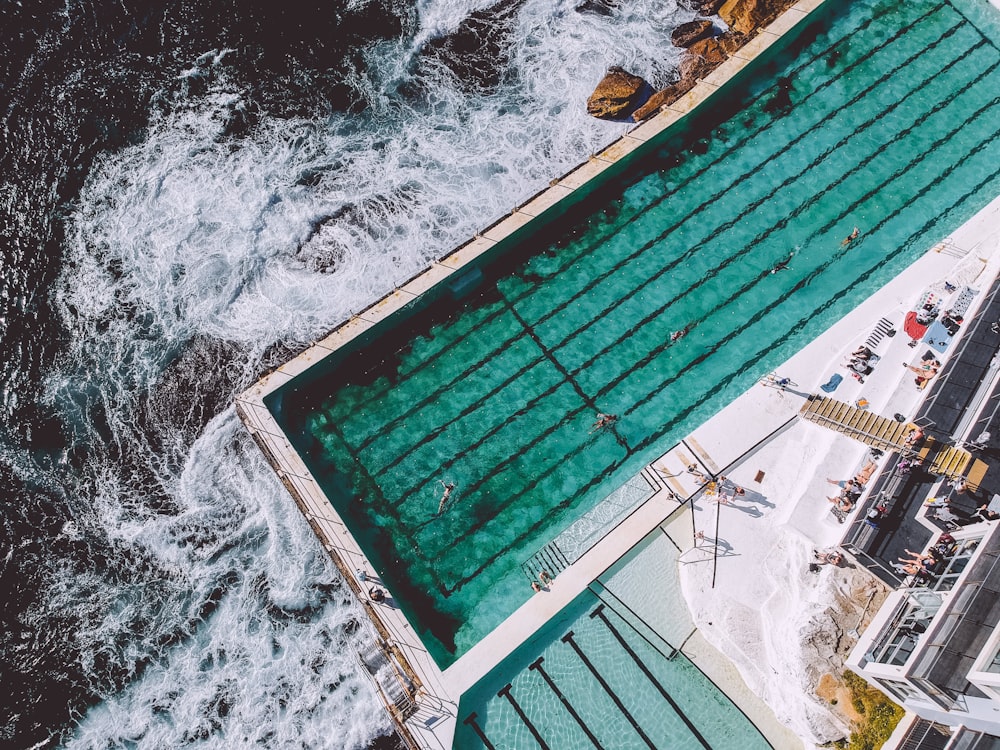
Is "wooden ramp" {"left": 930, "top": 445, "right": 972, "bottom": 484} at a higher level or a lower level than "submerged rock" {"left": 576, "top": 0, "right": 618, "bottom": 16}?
lower

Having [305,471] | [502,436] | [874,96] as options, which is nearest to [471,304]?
[502,436]

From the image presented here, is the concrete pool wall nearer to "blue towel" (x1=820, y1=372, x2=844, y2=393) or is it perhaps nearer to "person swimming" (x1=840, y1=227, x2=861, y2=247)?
"blue towel" (x1=820, y1=372, x2=844, y2=393)

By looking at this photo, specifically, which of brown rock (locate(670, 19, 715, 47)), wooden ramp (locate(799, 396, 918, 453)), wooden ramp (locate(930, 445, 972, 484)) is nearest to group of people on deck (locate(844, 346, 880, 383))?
wooden ramp (locate(799, 396, 918, 453))

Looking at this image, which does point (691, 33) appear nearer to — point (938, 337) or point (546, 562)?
point (938, 337)

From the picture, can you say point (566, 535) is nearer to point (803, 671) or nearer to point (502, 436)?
point (502, 436)

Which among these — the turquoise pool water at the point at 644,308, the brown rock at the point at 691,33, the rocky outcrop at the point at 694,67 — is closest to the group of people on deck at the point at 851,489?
the turquoise pool water at the point at 644,308

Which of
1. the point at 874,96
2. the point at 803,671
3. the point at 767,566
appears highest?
the point at 874,96

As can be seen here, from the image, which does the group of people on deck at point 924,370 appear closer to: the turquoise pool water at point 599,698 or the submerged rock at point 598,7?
the turquoise pool water at point 599,698
